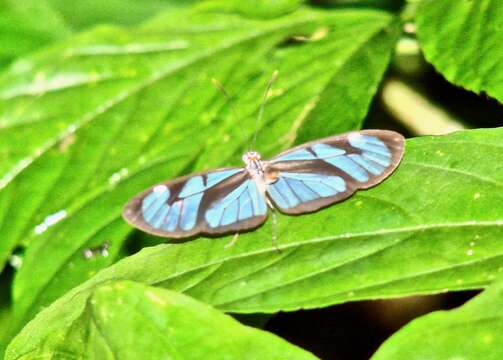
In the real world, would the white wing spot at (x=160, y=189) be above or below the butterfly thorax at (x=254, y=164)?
above

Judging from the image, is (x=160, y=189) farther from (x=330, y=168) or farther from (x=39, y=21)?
(x=39, y=21)

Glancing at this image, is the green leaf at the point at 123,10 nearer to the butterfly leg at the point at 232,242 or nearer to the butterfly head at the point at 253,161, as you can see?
the butterfly head at the point at 253,161

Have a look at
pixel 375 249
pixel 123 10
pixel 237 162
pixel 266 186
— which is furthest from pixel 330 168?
pixel 123 10

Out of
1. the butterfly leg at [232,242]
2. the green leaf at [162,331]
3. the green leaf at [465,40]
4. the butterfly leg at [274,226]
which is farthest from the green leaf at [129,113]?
the green leaf at [162,331]

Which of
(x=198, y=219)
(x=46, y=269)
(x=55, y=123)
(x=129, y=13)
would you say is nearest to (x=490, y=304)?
(x=198, y=219)

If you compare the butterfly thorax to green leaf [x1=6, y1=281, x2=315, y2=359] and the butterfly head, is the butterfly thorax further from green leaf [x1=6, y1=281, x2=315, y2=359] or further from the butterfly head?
green leaf [x1=6, y1=281, x2=315, y2=359]

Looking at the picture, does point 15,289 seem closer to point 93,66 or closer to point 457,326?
point 93,66

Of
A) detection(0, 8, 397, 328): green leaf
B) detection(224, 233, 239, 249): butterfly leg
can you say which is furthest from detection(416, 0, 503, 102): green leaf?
detection(224, 233, 239, 249): butterfly leg
